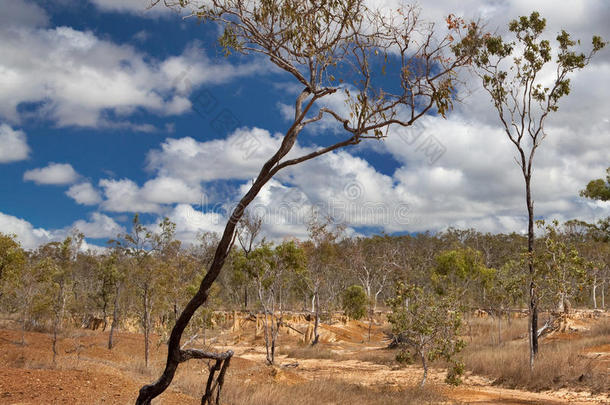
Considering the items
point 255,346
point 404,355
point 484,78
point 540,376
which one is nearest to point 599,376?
point 540,376

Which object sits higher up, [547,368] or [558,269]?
[558,269]

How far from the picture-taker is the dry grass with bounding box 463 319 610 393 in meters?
14.7

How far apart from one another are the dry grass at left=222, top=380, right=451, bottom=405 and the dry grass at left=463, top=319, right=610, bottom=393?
3.49m

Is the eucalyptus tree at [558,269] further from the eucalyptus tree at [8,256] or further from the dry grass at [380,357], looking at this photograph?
the eucalyptus tree at [8,256]

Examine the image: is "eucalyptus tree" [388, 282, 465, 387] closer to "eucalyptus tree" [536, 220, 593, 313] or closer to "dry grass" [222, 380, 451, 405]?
"dry grass" [222, 380, 451, 405]

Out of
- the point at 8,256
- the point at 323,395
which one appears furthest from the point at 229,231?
the point at 8,256

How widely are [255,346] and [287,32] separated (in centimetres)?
3323

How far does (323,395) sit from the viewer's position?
44.3 feet

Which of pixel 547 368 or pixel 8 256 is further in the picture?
pixel 8 256

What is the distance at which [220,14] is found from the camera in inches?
242

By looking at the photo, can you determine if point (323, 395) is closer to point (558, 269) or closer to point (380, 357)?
point (558, 269)

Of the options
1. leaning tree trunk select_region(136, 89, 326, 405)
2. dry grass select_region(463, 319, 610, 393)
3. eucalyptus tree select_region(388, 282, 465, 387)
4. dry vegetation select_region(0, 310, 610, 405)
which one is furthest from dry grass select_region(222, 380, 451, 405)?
leaning tree trunk select_region(136, 89, 326, 405)

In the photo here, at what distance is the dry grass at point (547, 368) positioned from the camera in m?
14.7

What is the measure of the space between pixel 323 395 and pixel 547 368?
804 centimetres
